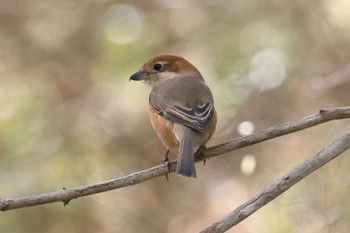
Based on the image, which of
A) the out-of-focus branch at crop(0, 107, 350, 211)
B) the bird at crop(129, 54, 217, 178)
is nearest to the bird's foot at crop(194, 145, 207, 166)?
the bird at crop(129, 54, 217, 178)

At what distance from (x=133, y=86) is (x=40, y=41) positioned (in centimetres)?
91

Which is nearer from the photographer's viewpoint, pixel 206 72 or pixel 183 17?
pixel 206 72

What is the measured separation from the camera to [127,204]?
6.11m

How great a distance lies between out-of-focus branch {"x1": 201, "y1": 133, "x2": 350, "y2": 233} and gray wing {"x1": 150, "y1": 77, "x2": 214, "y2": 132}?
1.15 metres

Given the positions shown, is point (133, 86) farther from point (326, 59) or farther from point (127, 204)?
point (326, 59)

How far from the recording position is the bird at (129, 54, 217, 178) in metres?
4.08

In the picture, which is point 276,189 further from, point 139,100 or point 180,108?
point 139,100

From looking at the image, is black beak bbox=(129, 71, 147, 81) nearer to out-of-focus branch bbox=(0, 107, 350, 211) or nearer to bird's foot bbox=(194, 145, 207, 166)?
bird's foot bbox=(194, 145, 207, 166)

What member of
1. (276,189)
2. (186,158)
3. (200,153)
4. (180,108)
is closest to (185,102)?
(180,108)

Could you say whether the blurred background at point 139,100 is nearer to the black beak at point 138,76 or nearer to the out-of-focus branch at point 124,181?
the black beak at point 138,76

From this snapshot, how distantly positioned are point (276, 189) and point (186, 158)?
94 cm

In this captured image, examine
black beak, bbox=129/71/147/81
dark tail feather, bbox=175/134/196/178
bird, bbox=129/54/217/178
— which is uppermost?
black beak, bbox=129/71/147/81

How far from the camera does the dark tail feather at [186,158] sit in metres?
3.74

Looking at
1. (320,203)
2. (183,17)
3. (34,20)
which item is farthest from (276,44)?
(34,20)
